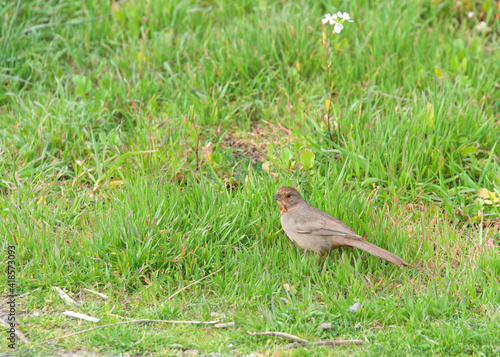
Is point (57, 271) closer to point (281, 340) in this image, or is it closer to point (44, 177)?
point (44, 177)

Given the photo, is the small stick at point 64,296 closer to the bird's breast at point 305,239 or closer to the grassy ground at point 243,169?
the grassy ground at point 243,169

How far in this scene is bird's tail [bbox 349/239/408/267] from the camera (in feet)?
13.7

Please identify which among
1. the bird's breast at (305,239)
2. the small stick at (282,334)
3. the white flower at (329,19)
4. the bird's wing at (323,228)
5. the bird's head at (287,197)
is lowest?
the small stick at (282,334)

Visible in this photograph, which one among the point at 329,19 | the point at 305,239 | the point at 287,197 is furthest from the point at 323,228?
the point at 329,19

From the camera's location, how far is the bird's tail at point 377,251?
4176 mm

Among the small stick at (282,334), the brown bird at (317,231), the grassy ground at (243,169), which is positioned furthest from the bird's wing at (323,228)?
the small stick at (282,334)

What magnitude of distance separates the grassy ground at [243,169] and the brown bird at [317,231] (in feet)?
0.43

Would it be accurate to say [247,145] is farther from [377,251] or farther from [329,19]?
[377,251]

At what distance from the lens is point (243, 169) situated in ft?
17.9

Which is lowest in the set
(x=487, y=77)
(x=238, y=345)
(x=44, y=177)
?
(x=238, y=345)

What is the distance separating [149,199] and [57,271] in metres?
0.86

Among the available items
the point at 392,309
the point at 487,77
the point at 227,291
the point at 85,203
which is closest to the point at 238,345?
the point at 227,291

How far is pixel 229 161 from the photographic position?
557 cm

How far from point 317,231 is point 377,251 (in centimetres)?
47
